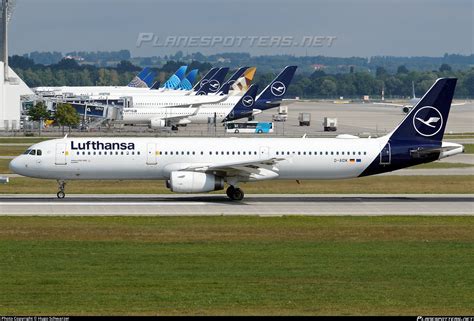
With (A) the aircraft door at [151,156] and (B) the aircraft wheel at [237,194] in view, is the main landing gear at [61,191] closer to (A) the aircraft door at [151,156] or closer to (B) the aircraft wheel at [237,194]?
(A) the aircraft door at [151,156]

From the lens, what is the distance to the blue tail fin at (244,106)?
440 ft

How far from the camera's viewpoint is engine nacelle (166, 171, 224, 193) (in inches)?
1984

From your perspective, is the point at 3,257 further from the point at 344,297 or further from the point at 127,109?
the point at 127,109

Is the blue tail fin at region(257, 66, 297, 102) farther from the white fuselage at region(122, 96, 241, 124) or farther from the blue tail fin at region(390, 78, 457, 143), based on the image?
the blue tail fin at region(390, 78, 457, 143)

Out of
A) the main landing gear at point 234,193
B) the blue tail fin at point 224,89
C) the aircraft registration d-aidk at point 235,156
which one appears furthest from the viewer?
the blue tail fin at point 224,89

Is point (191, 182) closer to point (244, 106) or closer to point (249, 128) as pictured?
point (249, 128)

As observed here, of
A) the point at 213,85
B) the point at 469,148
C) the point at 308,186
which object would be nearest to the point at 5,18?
the point at 213,85

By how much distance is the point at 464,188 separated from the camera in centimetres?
6016

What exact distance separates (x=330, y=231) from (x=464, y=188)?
823 inches

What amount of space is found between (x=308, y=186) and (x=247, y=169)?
10.4 meters

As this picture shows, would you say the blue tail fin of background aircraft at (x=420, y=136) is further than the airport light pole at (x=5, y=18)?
No

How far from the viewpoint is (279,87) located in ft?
453

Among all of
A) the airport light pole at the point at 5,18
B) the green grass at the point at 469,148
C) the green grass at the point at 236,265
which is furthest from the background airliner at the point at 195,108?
the green grass at the point at 236,265

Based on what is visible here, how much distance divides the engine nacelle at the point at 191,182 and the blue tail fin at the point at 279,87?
86376mm
